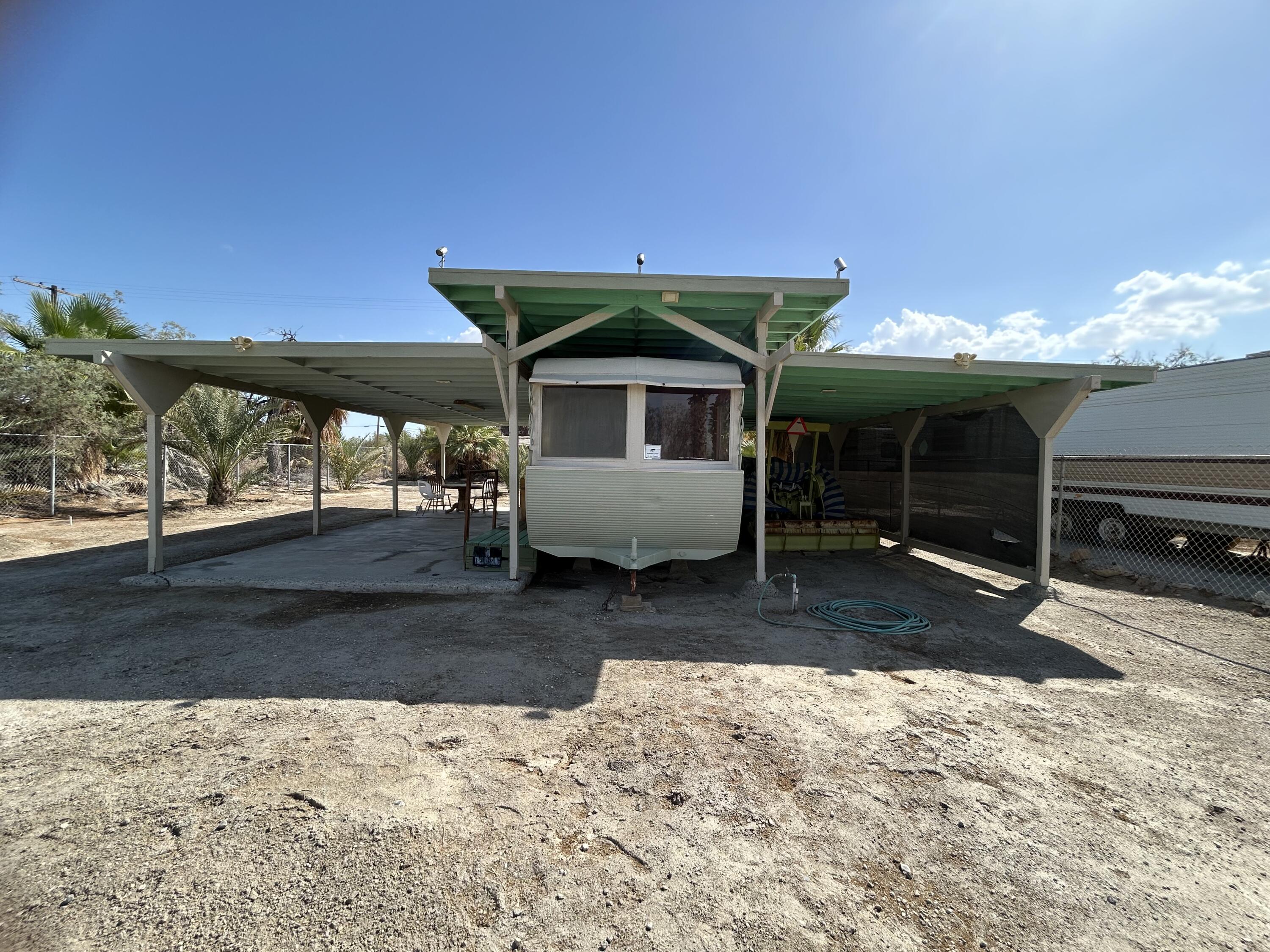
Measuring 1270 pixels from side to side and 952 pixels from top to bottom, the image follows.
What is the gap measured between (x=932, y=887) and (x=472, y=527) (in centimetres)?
996

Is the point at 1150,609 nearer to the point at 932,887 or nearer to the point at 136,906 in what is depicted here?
the point at 932,887

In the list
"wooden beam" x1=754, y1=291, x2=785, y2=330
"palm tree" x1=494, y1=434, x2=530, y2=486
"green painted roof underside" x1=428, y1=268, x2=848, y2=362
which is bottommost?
"palm tree" x1=494, y1=434, x2=530, y2=486

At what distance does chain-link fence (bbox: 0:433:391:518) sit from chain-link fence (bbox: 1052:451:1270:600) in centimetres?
1557

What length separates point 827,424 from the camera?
10688 millimetres

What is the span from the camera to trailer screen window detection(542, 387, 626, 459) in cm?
549

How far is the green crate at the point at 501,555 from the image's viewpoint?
6.48 m

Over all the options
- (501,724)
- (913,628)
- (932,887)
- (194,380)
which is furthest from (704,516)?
(194,380)

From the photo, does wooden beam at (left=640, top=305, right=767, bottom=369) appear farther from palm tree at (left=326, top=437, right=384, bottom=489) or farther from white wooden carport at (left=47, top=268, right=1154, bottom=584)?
palm tree at (left=326, top=437, right=384, bottom=489)

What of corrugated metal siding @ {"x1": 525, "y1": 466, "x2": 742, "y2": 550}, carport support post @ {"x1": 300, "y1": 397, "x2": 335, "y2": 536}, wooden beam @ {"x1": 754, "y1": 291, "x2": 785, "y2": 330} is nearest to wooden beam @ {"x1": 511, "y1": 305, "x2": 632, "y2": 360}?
corrugated metal siding @ {"x1": 525, "y1": 466, "x2": 742, "y2": 550}

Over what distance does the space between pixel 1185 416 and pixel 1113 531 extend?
2041mm

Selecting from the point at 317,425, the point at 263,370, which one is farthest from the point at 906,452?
the point at 317,425

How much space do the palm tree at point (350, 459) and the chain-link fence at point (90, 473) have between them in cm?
136

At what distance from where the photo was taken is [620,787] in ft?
7.97

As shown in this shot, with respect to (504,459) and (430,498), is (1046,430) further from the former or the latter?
(504,459)
